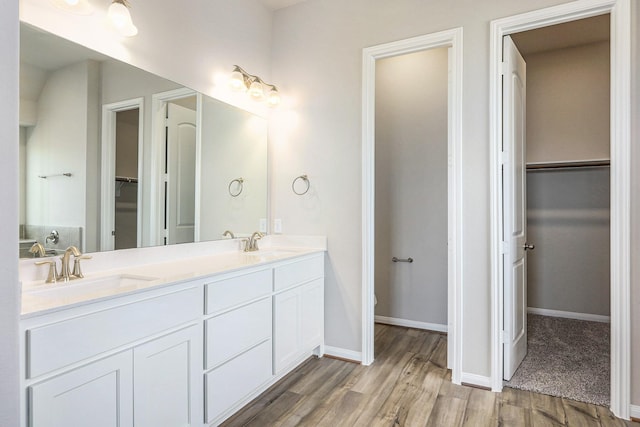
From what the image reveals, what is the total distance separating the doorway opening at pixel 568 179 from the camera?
3.64m

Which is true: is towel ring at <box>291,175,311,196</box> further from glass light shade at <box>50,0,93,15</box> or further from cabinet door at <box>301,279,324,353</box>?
glass light shade at <box>50,0,93,15</box>

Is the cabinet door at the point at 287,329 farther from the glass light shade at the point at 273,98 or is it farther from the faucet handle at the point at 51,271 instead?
the glass light shade at the point at 273,98

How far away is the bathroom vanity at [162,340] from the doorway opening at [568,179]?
2477 mm

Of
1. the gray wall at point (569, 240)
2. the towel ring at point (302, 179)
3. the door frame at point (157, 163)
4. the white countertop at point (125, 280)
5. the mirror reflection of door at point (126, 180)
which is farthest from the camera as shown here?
the gray wall at point (569, 240)

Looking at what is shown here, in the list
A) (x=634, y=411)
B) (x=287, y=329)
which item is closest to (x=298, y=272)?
(x=287, y=329)

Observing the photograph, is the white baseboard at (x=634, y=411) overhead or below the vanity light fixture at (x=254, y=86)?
below

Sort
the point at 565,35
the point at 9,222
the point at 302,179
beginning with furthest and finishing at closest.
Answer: the point at 565,35
the point at 302,179
the point at 9,222

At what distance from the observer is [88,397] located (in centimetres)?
130

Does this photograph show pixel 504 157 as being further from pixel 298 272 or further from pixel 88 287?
pixel 88 287

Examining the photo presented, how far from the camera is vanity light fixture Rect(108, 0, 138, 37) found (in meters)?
1.79

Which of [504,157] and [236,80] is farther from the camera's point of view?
[236,80]

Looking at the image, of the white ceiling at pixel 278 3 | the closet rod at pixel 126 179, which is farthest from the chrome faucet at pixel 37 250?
the white ceiling at pixel 278 3

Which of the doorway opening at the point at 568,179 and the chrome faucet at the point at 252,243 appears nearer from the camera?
the chrome faucet at the point at 252,243

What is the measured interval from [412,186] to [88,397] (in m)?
3.02
